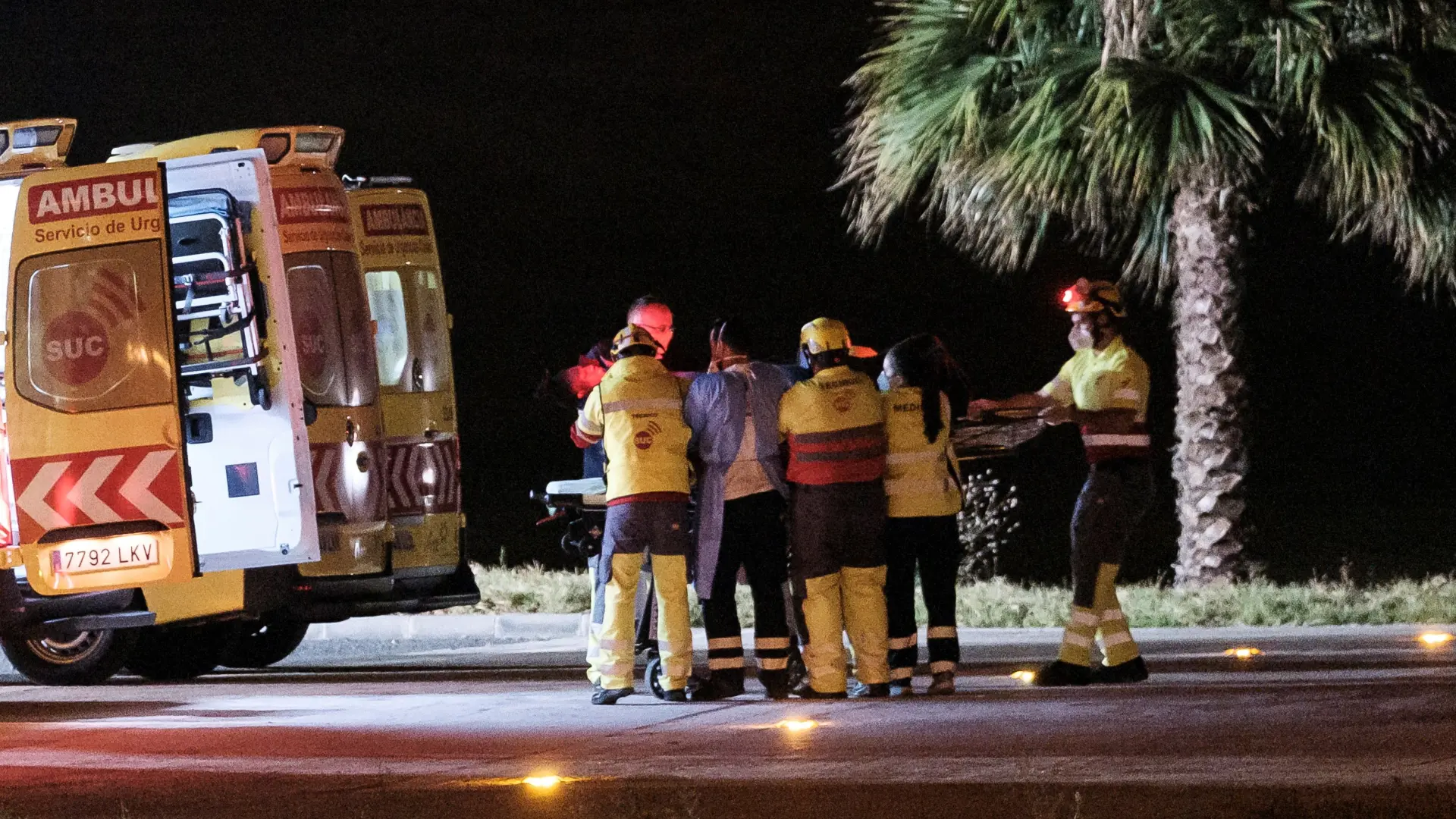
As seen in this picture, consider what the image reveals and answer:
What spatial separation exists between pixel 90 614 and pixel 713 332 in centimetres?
354

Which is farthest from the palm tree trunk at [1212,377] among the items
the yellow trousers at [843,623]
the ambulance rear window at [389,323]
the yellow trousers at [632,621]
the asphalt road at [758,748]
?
the yellow trousers at [632,621]

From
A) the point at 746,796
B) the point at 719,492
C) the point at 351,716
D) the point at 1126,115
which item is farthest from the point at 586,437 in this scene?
the point at 1126,115

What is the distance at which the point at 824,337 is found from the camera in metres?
10.4

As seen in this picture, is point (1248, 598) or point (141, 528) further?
point (1248, 598)

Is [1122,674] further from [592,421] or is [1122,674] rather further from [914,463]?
[592,421]

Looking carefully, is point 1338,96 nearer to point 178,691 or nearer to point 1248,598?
point 1248,598

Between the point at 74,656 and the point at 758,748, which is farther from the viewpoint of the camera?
the point at 74,656

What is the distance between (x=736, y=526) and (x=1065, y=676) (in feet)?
5.69

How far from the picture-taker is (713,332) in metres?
10.7

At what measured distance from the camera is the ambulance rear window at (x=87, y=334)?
11.2 m

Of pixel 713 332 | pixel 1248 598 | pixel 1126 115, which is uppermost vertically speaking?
pixel 1126 115

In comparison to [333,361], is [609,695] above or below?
below

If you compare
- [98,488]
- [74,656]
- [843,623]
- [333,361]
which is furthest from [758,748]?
[74,656]

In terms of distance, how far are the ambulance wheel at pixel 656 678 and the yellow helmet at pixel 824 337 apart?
5.32 ft
